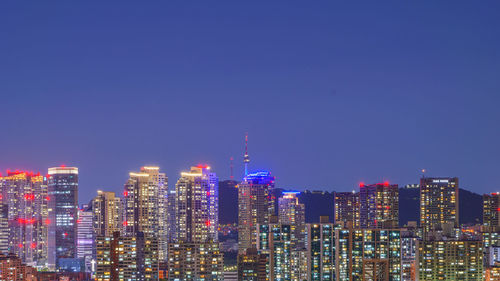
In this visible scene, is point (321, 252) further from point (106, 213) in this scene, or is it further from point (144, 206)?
point (106, 213)

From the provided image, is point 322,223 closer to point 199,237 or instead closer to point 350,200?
point 199,237

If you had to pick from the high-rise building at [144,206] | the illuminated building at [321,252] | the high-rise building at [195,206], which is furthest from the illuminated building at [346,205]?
the illuminated building at [321,252]

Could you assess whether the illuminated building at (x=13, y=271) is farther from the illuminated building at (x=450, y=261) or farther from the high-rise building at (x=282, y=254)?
the illuminated building at (x=450, y=261)

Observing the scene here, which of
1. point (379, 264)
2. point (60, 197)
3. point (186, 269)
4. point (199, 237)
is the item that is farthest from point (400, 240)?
point (60, 197)

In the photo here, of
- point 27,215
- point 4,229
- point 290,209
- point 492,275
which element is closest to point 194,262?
point 492,275

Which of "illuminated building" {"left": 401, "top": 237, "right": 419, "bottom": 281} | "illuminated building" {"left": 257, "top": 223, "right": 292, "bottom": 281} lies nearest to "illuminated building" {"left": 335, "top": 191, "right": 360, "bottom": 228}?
"illuminated building" {"left": 257, "top": 223, "right": 292, "bottom": 281}

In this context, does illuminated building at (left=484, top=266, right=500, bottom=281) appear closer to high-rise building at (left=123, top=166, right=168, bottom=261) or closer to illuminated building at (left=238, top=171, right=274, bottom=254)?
high-rise building at (left=123, top=166, right=168, bottom=261)

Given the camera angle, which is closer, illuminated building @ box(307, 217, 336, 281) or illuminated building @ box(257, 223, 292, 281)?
illuminated building @ box(307, 217, 336, 281)
